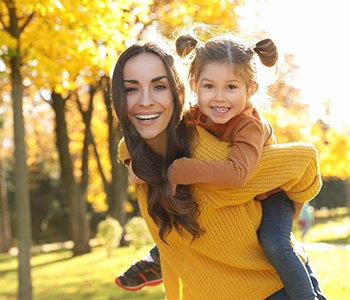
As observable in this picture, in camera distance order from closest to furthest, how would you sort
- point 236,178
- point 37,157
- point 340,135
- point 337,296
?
point 236,178 → point 337,296 → point 340,135 → point 37,157

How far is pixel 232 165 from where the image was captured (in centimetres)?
292

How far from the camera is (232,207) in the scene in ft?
10.4

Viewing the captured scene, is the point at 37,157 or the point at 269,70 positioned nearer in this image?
the point at 269,70

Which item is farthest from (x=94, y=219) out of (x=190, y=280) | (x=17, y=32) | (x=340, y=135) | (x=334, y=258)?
(x=190, y=280)

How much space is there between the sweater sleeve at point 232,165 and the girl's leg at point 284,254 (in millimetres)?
315

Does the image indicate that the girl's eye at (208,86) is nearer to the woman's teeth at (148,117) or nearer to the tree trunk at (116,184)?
the woman's teeth at (148,117)

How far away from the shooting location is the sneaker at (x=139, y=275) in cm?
407

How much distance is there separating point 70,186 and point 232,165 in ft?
50.8

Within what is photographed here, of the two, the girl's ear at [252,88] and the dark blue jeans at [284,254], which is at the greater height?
the girl's ear at [252,88]

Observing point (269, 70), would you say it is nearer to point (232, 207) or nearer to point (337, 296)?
point (232, 207)

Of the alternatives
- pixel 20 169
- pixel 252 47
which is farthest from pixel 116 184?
pixel 252 47

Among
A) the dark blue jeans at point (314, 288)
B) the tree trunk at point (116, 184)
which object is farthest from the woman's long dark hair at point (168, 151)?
the tree trunk at point (116, 184)

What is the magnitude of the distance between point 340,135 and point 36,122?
11866 mm

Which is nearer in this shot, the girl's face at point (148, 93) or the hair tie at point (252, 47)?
the girl's face at point (148, 93)
